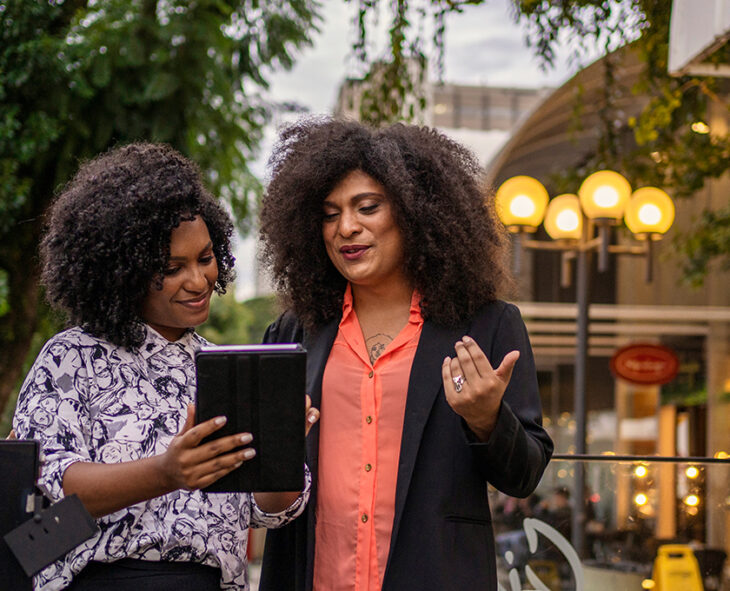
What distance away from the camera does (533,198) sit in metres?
7.72

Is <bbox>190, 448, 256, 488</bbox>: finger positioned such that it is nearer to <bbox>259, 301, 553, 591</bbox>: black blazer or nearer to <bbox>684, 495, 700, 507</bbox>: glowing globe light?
<bbox>259, 301, 553, 591</bbox>: black blazer

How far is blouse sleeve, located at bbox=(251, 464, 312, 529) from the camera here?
2.31 m

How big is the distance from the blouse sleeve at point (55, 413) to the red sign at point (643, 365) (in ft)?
34.8

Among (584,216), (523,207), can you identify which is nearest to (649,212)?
(584,216)

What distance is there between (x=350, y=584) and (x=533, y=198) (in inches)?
225

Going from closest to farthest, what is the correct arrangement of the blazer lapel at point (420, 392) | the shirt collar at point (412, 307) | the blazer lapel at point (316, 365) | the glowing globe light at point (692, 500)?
1. the blazer lapel at point (420, 392)
2. the blazer lapel at point (316, 365)
3. the shirt collar at point (412, 307)
4. the glowing globe light at point (692, 500)

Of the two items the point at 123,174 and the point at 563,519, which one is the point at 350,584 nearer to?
the point at 123,174

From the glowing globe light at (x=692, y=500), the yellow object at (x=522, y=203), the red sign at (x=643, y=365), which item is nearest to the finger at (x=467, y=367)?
the glowing globe light at (x=692, y=500)

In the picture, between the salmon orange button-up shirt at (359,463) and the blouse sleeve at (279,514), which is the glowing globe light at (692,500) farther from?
the blouse sleeve at (279,514)

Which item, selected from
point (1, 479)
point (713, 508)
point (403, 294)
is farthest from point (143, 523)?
point (713, 508)

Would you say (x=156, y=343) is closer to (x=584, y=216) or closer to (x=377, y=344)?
(x=377, y=344)

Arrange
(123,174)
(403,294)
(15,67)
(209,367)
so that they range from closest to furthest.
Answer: (209,367) → (123,174) → (403,294) → (15,67)

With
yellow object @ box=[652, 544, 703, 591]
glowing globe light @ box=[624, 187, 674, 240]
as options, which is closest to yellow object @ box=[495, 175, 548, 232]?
glowing globe light @ box=[624, 187, 674, 240]

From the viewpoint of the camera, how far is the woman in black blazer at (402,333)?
2346mm
